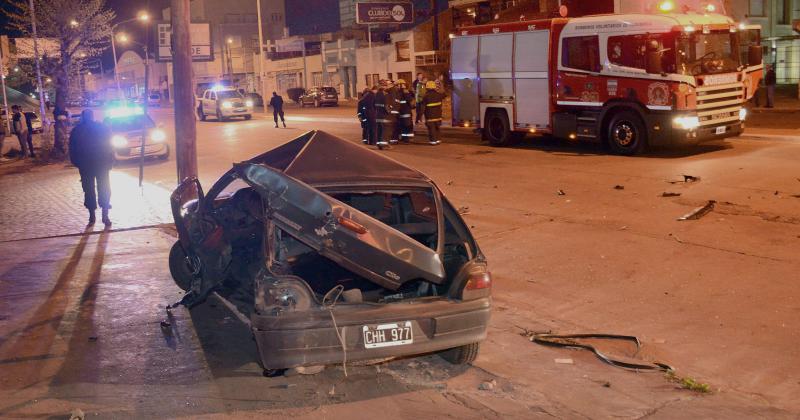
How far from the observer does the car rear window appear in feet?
21.8

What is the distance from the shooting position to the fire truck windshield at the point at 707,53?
55.0ft

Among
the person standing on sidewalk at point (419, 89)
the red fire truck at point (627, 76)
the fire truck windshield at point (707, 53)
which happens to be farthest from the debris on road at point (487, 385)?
the person standing on sidewalk at point (419, 89)

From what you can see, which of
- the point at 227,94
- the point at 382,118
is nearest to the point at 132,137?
→ the point at 382,118

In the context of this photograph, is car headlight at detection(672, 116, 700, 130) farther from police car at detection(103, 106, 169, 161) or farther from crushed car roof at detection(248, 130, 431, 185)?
police car at detection(103, 106, 169, 161)

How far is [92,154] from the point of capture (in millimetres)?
12266

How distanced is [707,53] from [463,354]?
1338 centimetres

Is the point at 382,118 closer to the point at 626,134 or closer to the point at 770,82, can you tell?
the point at 626,134

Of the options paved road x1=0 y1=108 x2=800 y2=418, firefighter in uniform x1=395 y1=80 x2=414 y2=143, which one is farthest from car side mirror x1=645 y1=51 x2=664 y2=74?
firefighter in uniform x1=395 y1=80 x2=414 y2=143

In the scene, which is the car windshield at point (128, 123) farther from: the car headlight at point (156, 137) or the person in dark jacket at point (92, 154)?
the person in dark jacket at point (92, 154)

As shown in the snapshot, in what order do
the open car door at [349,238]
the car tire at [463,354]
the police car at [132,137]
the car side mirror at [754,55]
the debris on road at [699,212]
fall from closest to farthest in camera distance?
the open car door at [349,238]
the car tire at [463,354]
the debris on road at [699,212]
the car side mirror at [754,55]
the police car at [132,137]

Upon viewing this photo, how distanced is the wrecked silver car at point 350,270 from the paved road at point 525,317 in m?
0.38

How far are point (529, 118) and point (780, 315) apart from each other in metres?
13.4

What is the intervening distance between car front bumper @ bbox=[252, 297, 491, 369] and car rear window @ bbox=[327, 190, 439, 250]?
1.11 metres

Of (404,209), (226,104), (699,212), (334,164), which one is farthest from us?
(226,104)
